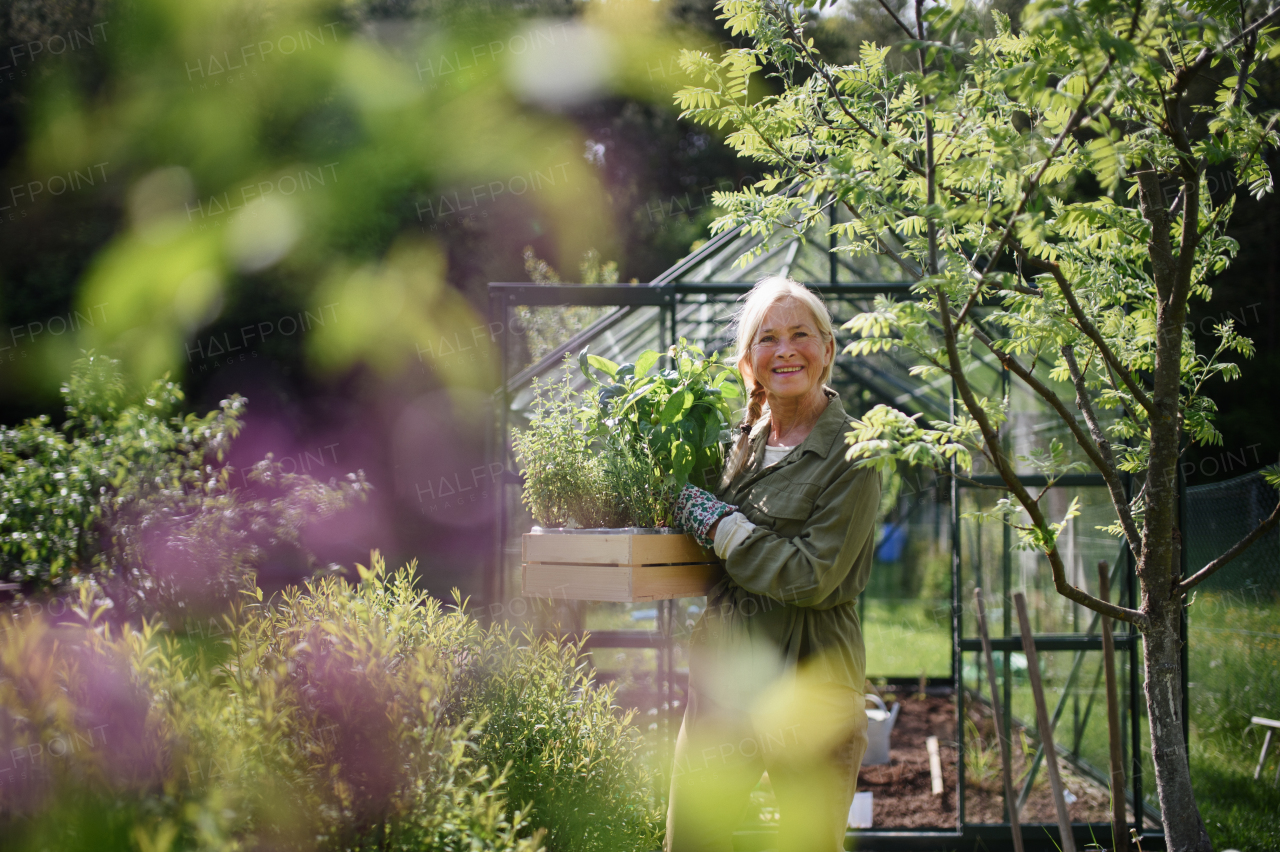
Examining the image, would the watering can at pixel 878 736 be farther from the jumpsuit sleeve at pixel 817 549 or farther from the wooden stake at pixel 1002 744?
the jumpsuit sleeve at pixel 817 549

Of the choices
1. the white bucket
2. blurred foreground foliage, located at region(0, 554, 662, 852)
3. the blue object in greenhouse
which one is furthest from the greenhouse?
the blue object in greenhouse

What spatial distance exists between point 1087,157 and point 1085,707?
13.5 ft

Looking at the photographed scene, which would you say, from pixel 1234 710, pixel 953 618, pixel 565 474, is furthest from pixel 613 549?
pixel 1234 710

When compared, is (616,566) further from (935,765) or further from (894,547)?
(894,547)

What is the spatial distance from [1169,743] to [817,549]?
100 centimetres

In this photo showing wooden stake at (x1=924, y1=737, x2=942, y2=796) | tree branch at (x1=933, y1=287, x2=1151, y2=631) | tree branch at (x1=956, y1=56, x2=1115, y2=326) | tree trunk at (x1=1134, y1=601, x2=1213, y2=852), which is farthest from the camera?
wooden stake at (x1=924, y1=737, x2=942, y2=796)

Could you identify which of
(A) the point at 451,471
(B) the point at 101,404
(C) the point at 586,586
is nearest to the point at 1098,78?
(C) the point at 586,586

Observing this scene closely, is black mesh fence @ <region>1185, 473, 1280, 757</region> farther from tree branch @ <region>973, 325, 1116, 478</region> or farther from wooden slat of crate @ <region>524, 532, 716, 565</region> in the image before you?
wooden slat of crate @ <region>524, 532, 716, 565</region>

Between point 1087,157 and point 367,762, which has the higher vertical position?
point 1087,157

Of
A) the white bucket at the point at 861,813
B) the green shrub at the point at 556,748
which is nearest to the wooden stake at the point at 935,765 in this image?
the white bucket at the point at 861,813

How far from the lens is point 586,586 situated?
84.4 inches

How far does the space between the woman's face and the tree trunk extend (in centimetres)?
101

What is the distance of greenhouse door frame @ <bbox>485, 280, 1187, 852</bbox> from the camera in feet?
13.2

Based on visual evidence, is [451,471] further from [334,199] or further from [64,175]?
[64,175]
